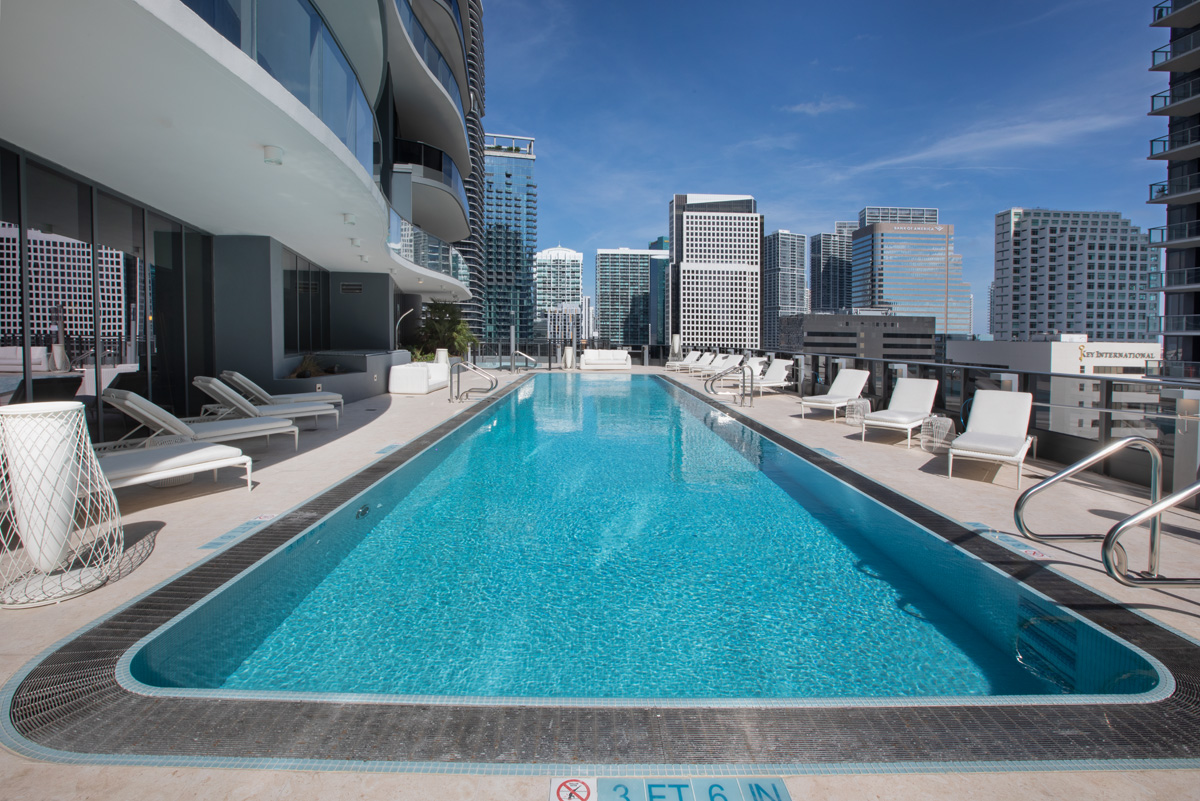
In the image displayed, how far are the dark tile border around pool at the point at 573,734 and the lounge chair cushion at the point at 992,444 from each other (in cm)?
332

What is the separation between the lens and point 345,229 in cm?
948

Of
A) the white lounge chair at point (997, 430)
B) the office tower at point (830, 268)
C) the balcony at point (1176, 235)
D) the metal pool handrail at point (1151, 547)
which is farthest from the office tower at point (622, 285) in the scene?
the metal pool handrail at point (1151, 547)

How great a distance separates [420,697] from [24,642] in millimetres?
1689

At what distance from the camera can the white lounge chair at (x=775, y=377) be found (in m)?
12.7

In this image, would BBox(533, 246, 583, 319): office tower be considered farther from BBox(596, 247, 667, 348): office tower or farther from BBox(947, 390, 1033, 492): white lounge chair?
BBox(947, 390, 1033, 492): white lounge chair

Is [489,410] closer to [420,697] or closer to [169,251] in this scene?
[169,251]

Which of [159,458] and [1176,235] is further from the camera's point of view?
[1176,235]

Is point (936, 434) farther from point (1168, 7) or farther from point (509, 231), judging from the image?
point (509, 231)

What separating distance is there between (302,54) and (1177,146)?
42201 mm

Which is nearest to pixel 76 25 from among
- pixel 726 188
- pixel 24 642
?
pixel 24 642

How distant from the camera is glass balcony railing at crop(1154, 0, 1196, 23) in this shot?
101 feet

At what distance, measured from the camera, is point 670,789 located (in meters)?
1.74

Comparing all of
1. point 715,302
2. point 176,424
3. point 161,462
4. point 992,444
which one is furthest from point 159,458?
point 715,302

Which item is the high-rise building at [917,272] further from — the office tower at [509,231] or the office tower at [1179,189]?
the office tower at [1179,189]
